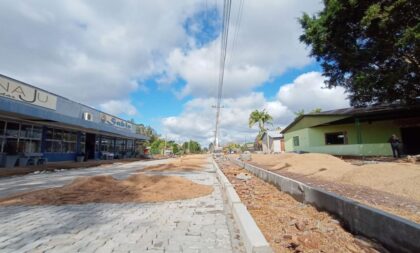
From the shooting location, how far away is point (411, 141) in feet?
68.9

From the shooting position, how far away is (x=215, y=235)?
4.25 meters

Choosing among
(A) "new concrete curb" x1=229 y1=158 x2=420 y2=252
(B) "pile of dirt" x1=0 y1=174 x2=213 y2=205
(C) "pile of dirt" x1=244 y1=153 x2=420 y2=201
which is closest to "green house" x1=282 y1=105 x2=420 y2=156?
(C) "pile of dirt" x1=244 y1=153 x2=420 y2=201

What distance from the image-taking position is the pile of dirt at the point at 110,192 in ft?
23.1

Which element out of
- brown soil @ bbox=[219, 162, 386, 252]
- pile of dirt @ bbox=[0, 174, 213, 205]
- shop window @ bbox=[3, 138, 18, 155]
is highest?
shop window @ bbox=[3, 138, 18, 155]

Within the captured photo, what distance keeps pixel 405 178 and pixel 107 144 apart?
110 ft

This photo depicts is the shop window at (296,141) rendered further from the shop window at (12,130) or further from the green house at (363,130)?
the shop window at (12,130)

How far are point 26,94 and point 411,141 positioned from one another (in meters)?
29.7

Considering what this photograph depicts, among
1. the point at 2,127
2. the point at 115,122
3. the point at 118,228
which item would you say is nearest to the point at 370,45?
the point at 118,228

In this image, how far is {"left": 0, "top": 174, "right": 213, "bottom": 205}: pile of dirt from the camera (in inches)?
277

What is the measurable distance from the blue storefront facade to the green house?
2203 centimetres

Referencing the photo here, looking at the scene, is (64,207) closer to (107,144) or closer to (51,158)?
(51,158)

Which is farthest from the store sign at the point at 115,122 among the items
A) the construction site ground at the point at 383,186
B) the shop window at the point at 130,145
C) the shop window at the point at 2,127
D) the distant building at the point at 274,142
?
the construction site ground at the point at 383,186

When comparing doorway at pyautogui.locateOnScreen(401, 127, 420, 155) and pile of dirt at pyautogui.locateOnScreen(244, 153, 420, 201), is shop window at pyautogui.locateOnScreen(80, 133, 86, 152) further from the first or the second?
doorway at pyautogui.locateOnScreen(401, 127, 420, 155)

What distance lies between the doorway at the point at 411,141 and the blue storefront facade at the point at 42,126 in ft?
87.9
